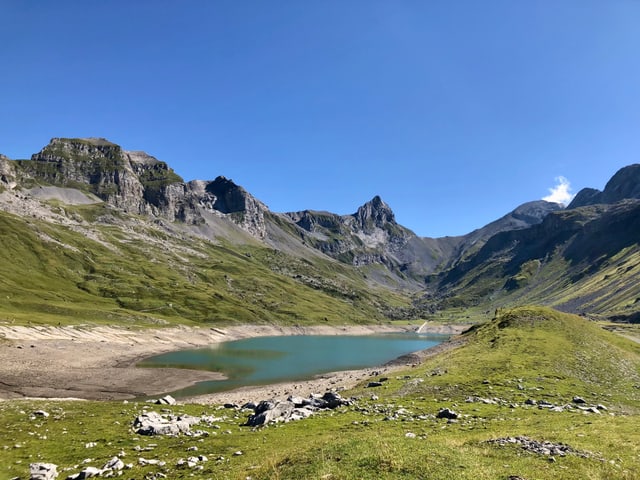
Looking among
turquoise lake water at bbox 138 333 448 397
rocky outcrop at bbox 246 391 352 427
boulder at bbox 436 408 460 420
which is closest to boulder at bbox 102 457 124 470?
rocky outcrop at bbox 246 391 352 427

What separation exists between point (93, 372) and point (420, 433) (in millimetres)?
89350

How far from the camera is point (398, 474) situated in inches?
636

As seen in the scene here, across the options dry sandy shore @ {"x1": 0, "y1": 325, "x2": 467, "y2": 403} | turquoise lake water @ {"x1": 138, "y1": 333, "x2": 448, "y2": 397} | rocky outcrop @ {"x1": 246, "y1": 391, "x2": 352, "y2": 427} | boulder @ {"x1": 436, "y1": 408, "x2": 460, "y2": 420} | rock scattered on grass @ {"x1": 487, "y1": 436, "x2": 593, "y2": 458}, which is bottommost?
turquoise lake water @ {"x1": 138, "y1": 333, "x2": 448, "y2": 397}

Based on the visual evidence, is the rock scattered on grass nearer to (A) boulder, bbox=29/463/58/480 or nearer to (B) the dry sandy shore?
(A) boulder, bbox=29/463/58/480

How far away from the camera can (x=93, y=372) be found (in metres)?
88.8

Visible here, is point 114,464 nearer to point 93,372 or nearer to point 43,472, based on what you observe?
point 43,472

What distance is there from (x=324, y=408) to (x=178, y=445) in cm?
1553

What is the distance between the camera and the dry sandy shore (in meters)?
68.5

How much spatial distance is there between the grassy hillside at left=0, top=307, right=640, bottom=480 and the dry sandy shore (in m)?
29.0

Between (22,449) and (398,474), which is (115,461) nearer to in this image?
(22,449)

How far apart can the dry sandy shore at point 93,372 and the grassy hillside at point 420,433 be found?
28983 mm

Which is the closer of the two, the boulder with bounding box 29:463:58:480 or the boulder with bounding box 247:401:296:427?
the boulder with bounding box 29:463:58:480

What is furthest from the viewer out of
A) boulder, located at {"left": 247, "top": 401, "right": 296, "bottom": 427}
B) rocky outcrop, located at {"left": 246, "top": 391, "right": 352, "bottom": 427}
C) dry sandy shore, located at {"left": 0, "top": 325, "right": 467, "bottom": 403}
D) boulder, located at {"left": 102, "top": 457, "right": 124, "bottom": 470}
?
dry sandy shore, located at {"left": 0, "top": 325, "right": 467, "bottom": 403}

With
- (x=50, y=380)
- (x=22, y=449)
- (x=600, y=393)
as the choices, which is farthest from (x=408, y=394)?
(x=50, y=380)
